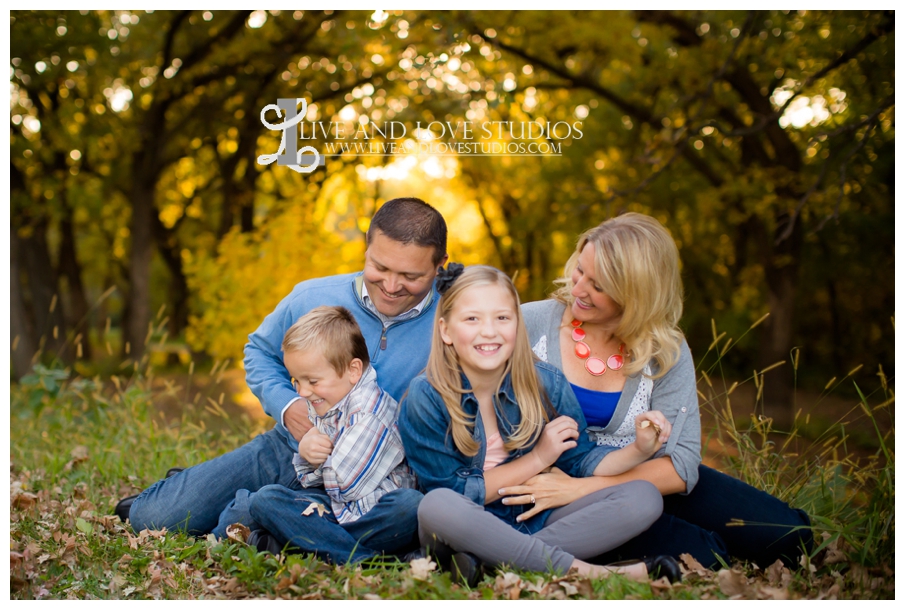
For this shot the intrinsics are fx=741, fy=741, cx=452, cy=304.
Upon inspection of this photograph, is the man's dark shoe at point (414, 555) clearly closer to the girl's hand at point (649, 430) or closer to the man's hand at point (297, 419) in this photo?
the man's hand at point (297, 419)

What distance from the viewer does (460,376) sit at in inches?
103

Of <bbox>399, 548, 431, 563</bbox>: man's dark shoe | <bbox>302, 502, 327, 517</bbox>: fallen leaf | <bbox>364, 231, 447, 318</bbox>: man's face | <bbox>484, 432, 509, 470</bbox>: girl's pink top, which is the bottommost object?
<bbox>399, 548, 431, 563</bbox>: man's dark shoe

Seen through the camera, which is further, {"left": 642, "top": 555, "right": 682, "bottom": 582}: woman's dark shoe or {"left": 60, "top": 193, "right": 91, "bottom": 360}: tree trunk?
{"left": 60, "top": 193, "right": 91, "bottom": 360}: tree trunk

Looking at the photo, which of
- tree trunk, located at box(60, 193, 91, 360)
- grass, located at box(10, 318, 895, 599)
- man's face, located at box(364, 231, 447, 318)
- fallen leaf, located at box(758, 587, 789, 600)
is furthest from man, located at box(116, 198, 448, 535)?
tree trunk, located at box(60, 193, 91, 360)

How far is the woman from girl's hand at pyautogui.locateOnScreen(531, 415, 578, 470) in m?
0.11

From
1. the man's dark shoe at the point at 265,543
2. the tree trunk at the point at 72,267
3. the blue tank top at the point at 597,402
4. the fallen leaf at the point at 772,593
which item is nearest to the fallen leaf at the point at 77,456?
the man's dark shoe at the point at 265,543

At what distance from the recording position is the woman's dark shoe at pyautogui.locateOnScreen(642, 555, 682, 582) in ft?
8.43

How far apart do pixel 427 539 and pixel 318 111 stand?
5.81 m

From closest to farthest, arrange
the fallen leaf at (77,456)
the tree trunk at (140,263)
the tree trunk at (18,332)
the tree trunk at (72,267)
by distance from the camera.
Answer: the fallen leaf at (77,456), the tree trunk at (18,332), the tree trunk at (140,263), the tree trunk at (72,267)

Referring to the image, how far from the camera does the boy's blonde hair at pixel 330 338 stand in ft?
8.79

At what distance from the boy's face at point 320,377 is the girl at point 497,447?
0.76 ft

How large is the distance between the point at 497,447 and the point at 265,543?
36.4 inches

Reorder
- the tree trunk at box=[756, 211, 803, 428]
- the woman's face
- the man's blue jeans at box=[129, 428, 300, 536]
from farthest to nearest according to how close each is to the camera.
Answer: the tree trunk at box=[756, 211, 803, 428], the man's blue jeans at box=[129, 428, 300, 536], the woman's face

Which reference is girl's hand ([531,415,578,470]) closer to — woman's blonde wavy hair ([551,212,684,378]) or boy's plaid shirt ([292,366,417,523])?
woman's blonde wavy hair ([551,212,684,378])
